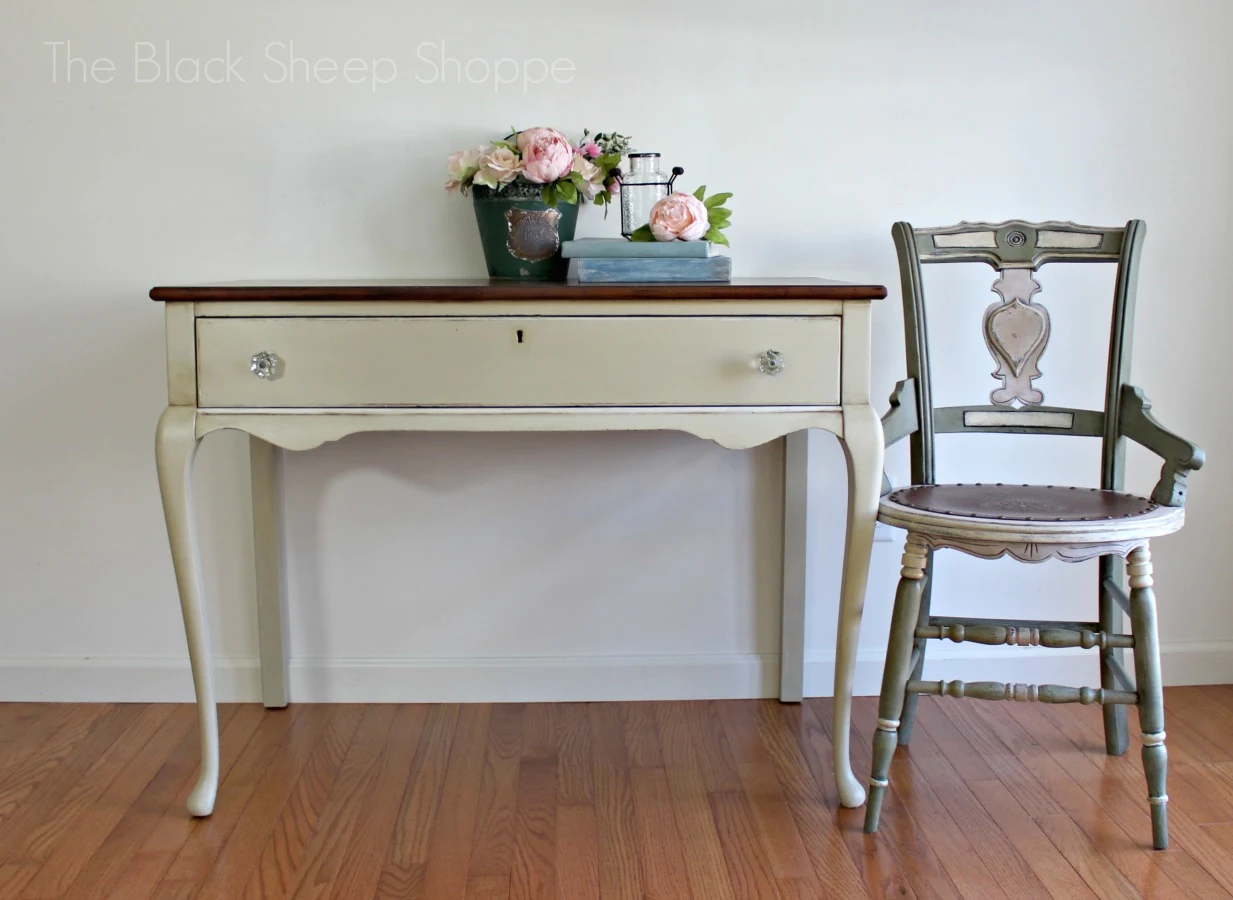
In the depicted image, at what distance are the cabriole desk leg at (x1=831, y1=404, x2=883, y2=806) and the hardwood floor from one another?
90 millimetres

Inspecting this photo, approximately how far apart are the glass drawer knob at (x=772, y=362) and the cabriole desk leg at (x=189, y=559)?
2.90 ft

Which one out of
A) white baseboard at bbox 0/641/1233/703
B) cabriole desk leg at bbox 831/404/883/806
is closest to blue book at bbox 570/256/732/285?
cabriole desk leg at bbox 831/404/883/806

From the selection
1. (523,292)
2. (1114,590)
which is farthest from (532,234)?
(1114,590)

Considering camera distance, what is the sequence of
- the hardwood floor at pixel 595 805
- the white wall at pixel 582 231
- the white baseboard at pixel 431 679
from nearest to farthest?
the hardwood floor at pixel 595 805 → the white wall at pixel 582 231 → the white baseboard at pixel 431 679

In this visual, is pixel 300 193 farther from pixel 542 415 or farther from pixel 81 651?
pixel 81 651

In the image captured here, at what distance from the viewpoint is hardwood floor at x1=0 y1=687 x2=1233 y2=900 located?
169cm

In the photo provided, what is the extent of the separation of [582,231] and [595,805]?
1.08m

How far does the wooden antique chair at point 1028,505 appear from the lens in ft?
5.78

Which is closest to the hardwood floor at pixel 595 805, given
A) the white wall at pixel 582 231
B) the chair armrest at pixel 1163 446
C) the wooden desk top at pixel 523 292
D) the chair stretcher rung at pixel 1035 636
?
the white wall at pixel 582 231

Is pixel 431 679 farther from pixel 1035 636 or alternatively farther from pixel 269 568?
pixel 1035 636

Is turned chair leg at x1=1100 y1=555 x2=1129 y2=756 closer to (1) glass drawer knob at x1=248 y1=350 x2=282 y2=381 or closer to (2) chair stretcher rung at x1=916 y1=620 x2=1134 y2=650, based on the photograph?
(2) chair stretcher rung at x1=916 y1=620 x2=1134 y2=650

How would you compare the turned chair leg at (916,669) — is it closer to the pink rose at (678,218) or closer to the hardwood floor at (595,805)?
the hardwood floor at (595,805)

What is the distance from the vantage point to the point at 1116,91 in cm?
230

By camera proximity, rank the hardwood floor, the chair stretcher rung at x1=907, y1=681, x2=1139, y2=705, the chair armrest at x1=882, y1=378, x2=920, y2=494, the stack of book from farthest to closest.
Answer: the chair armrest at x1=882, y1=378, x2=920, y2=494
the stack of book
the chair stretcher rung at x1=907, y1=681, x2=1139, y2=705
the hardwood floor
